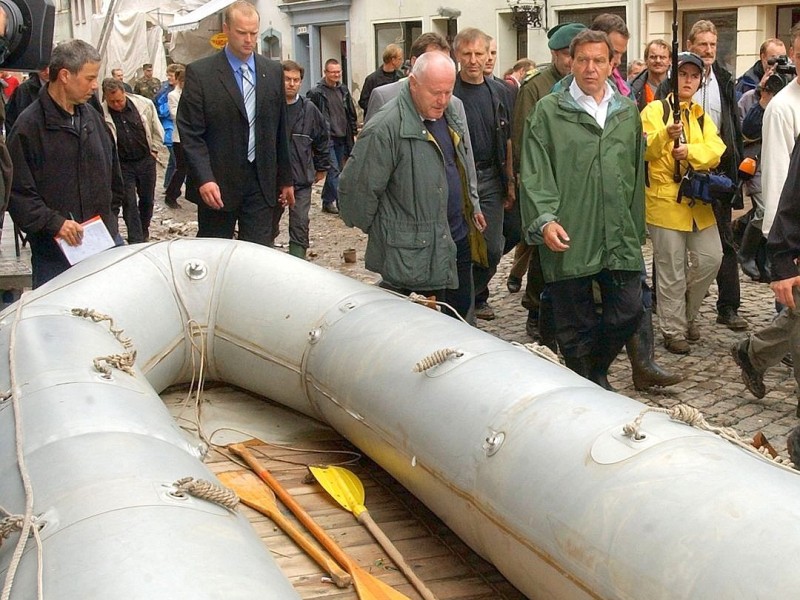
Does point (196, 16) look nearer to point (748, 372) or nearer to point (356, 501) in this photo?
point (748, 372)

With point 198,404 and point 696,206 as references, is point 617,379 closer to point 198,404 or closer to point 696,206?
point 696,206

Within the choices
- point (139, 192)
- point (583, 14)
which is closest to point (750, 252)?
point (139, 192)

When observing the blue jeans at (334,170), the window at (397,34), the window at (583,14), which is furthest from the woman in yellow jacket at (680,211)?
the window at (397,34)

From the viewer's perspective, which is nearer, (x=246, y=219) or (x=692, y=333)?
(x=246, y=219)

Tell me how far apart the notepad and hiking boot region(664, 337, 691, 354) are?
10.8 feet

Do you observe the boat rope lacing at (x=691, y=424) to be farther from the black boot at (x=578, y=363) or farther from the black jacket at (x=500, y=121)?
the black jacket at (x=500, y=121)

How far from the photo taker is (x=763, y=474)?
2947 millimetres

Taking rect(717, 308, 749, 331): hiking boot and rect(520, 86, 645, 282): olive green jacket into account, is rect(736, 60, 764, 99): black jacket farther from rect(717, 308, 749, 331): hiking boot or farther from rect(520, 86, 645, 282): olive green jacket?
rect(520, 86, 645, 282): olive green jacket

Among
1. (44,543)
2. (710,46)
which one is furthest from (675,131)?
(44,543)

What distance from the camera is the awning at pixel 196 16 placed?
1093 inches

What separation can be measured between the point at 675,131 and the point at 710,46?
1096mm

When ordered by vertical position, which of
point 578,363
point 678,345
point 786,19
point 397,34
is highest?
point 397,34

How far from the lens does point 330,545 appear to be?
156 inches

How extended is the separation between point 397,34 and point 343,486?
21.2 meters
